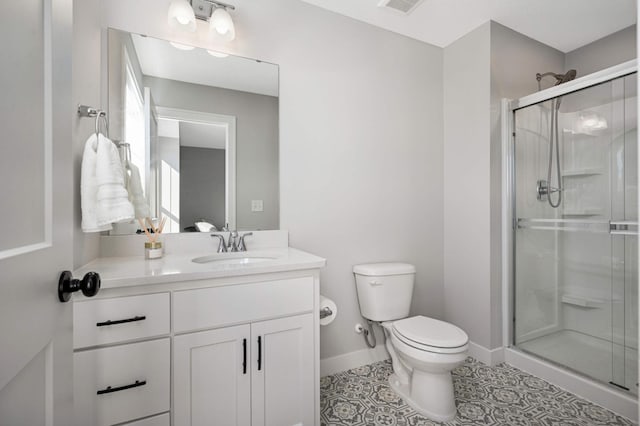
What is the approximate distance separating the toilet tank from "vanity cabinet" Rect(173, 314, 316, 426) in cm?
69

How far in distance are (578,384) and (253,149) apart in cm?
234

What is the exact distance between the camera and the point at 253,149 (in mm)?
1932

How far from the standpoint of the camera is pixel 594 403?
69.0 inches

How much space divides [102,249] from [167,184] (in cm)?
44

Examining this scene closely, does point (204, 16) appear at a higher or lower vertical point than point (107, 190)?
higher

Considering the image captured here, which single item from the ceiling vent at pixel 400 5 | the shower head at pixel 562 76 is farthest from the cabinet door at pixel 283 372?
the shower head at pixel 562 76

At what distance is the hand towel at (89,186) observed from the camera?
1.22 metres

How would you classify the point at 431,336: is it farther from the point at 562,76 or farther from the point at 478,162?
the point at 562,76

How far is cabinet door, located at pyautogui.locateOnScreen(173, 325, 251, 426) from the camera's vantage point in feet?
3.96

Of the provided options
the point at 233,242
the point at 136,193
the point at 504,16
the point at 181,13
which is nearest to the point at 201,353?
the point at 233,242

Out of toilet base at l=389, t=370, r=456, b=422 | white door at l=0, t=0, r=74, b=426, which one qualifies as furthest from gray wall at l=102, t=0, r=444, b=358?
white door at l=0, t=0, r=74, b=426

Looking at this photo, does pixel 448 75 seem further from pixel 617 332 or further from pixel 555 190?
pixel 617 332

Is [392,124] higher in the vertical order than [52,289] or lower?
higher

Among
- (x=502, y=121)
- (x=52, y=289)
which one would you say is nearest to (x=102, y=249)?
(x=52, y=289)
